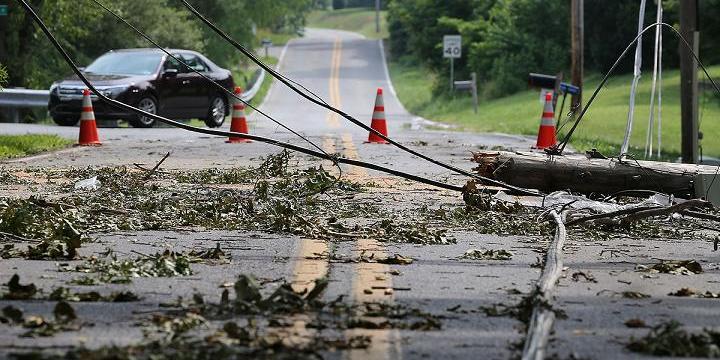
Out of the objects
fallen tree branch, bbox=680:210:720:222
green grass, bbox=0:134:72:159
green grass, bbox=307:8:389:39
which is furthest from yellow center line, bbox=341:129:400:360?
green grass, bbox=307:8:389:39

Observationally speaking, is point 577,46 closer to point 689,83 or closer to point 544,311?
point 689,83

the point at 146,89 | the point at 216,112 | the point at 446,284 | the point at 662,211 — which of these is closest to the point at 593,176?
the point at 662,211

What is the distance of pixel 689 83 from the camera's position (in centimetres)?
2064

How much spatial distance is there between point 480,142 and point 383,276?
1479 cm

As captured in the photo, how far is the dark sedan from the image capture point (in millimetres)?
26281

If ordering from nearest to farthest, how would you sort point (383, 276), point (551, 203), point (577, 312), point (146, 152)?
point (577, 312), point (383, 276), point (551, 203), point (146, 152)

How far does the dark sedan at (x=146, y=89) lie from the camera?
2628 centimetres

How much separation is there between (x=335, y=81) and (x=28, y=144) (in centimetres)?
4839

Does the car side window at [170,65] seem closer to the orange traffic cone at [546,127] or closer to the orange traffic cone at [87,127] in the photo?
the orange traffic cone at [87,127]

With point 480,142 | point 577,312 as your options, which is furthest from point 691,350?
point 480,142

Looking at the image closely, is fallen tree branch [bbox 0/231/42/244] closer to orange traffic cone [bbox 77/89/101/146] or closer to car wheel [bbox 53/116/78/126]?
orange traffic cone [bbox 77/89/101/146]

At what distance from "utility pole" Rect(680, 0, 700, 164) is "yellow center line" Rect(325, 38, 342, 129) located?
1789 cm

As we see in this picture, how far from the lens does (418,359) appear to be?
5375 millimetres

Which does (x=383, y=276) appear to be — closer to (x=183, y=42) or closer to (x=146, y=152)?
(x=146, y=152)
